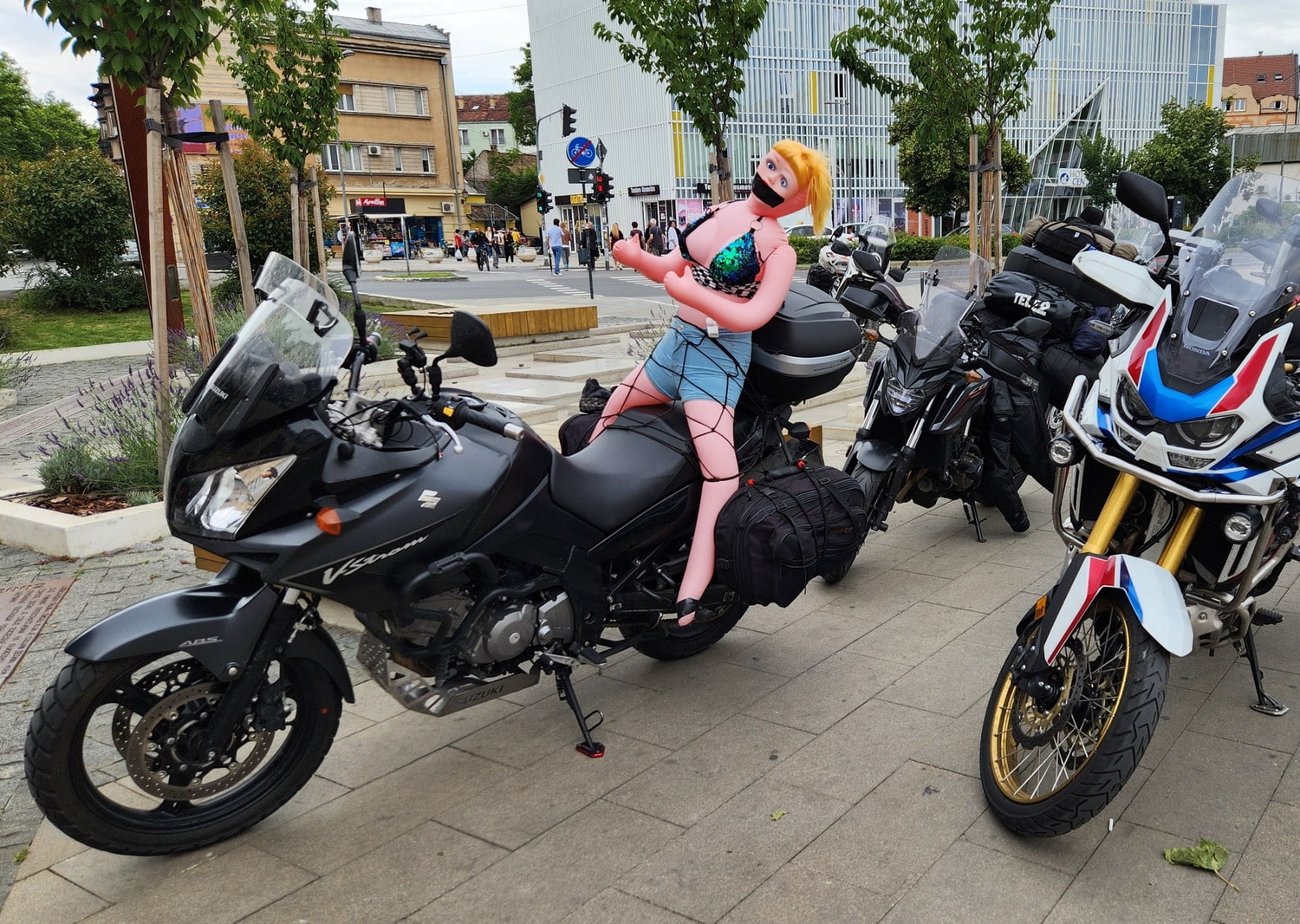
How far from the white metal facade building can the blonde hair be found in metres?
52.9

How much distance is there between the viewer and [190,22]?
19.0ft

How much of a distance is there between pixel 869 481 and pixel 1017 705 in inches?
79.1

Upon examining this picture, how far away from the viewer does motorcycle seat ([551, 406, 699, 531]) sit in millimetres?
3174

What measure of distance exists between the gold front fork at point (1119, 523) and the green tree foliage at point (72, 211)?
19.9m

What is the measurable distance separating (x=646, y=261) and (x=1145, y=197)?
5.18 ft

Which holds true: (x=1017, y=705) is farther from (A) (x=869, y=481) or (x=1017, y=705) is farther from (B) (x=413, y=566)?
(A) (x=869, y=481)

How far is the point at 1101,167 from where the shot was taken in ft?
169

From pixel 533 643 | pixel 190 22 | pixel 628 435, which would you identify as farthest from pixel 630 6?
pixel 533 643

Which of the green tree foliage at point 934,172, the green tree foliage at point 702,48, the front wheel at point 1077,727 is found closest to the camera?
the front wheel at point 1077,727

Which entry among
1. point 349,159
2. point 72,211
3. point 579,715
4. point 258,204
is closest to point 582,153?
point 258,204

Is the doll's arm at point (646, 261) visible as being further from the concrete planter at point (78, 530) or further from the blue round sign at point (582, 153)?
the blue round sign at point (582, 153)

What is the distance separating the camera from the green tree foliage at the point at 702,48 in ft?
30.2

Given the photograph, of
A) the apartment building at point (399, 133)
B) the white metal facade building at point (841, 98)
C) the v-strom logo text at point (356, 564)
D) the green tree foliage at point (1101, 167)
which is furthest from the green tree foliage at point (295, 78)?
the apartment building at point (399, 133)

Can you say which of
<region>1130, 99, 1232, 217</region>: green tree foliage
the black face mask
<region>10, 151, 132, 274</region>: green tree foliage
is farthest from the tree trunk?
<region>1130, 99, 1232, 217</region>: green tree foliage
